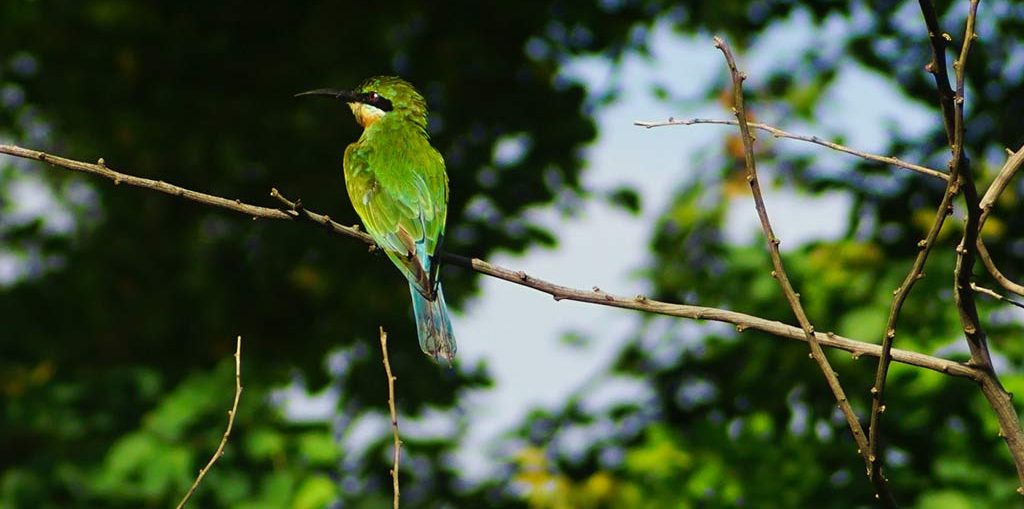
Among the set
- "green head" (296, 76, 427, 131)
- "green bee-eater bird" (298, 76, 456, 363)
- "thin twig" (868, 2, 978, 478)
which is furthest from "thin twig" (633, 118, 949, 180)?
"green head" (296, 76, 427, 131)

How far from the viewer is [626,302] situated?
2.49 meters

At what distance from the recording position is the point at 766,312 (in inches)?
202

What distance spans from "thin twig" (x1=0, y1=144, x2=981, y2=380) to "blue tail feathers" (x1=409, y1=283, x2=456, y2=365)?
0.63m

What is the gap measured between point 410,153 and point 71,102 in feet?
9.70

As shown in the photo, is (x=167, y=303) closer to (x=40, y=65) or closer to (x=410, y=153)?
(x=40, y=65)

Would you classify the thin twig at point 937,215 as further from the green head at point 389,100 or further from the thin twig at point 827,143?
the green head at point 389,100

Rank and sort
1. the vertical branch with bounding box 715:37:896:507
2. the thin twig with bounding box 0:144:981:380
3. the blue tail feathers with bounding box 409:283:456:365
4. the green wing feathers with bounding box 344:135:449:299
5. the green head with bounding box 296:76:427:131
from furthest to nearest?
the green head with bounding box 296:76:427:131
the green wing feathers with bounding box 344:135:449:299
the blue tail feathers with bounding box 409:283:456:365
the thin twig with bounding box 0:144:981:380
the vertical branch with bounding box 715:37:896:507

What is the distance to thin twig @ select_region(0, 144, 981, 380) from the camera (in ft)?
7.50

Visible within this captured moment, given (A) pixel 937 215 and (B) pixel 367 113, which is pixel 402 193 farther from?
(A) pixel 937 215

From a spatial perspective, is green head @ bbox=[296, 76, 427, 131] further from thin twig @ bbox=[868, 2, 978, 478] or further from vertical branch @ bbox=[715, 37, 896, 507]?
thin twig @ bbox=[868, 2, 978, 478]

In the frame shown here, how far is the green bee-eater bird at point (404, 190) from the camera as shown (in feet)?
12.1

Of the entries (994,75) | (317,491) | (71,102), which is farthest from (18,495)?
(994,75)

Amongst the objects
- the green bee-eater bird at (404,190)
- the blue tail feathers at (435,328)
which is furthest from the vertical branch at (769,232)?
the blue tail feathers at (435,328)

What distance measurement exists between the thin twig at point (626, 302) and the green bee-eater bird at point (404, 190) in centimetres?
69
